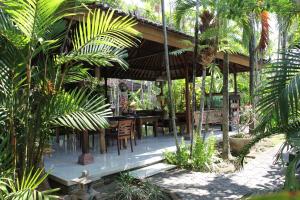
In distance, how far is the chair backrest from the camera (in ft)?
Answer: 22.6

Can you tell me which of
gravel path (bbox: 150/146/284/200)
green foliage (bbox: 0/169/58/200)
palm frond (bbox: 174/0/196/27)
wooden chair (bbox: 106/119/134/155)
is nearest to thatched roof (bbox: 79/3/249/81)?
palm frond (bbox: 174/0/196/27)

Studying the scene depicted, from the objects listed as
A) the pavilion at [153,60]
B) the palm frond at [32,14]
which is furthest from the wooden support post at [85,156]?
the palm frond at [32,14]

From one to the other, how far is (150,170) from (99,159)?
119 centimetres

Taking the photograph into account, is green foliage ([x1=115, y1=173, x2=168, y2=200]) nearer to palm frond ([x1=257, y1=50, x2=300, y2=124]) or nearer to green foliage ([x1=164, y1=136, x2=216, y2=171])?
green foliage ([x1=164, y1=136, x2=216, y2=171])

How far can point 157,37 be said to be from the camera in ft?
21.0

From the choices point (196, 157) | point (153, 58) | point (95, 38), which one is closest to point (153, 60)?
point (153, 58)

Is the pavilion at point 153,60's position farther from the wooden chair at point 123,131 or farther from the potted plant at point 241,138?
the potted plant at point 241,138

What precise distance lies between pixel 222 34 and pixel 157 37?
1362 millimetres

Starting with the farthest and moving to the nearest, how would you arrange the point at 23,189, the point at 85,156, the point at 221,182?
the point at 85,156, the point at 221,182, the point at 23,189

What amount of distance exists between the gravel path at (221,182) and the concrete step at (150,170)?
0.39ft

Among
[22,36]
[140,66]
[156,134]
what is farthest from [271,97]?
[140,66]

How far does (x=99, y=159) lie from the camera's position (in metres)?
6.36

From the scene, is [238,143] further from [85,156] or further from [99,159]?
[85,156]

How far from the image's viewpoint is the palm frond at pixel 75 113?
3.08 m
